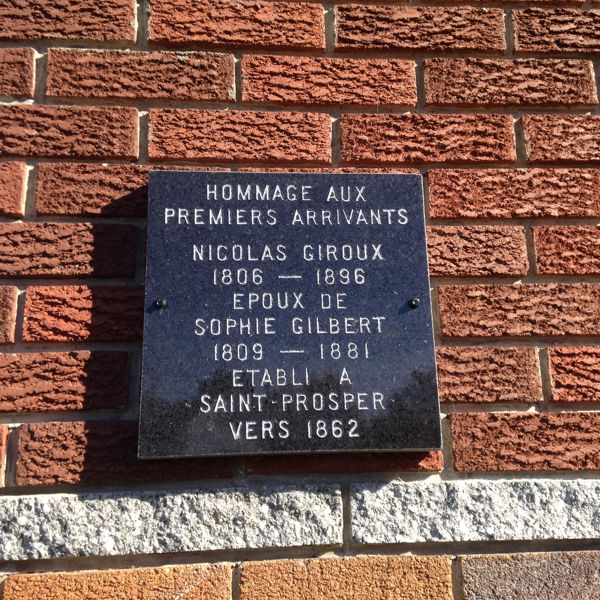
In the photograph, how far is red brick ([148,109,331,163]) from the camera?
5.04 ft

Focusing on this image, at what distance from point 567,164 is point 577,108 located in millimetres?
173

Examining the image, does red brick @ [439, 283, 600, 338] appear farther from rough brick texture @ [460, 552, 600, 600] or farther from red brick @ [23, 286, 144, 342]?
red brick @ [23, 286, 144, 342]

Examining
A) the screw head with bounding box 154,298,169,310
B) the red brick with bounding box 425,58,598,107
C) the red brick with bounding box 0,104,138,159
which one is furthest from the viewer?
the red brick with bounding box 425,58,598,107

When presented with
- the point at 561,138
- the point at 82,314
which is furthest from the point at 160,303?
the point at 561,138

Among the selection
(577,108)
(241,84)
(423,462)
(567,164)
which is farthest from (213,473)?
(577,108)

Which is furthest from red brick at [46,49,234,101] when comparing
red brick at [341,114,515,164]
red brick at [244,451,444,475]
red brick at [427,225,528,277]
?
red brick at [244,451,444,475]

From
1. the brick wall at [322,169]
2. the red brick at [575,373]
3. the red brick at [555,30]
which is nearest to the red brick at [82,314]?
the brick wall at [322,169]

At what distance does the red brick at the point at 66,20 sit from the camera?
1.58 meters

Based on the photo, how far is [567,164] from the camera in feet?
5.30

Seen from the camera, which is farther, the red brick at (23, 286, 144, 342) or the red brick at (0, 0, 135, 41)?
the red brick at (0, 0, 135, 41)

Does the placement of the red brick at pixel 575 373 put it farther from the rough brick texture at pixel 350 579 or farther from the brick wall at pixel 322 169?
the rough brick texture at pixel 350 579

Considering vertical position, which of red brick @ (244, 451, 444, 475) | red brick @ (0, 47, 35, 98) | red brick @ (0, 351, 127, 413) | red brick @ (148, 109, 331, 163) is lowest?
red brick @ (244, 451, 444, 475)

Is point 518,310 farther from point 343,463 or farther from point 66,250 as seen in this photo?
point 66,250

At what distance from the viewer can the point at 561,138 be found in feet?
5.32
